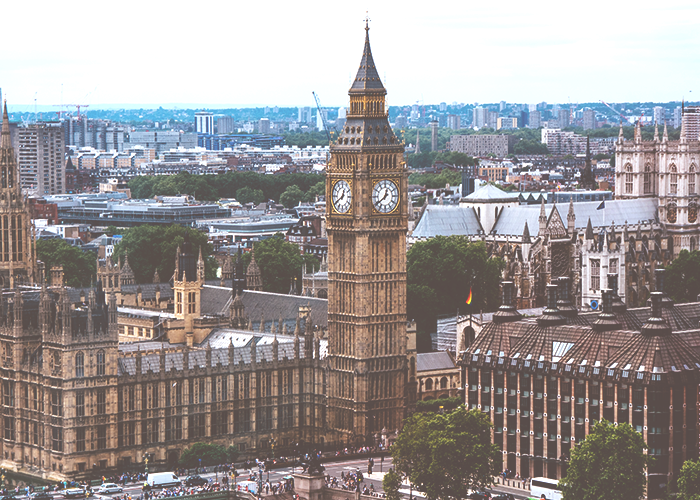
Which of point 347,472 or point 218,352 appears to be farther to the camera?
point 218,352

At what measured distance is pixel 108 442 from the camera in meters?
123

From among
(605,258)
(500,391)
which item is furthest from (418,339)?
(500,391)

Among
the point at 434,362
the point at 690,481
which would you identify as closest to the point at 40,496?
the point at 690,481

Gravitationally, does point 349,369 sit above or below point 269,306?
below

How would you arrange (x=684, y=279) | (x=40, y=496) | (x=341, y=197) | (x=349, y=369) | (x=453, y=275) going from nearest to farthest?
1. (x=40, y=496)
2. (x=341, y=197)
3. (x=349, y=369)
4. (x=453, y=275)
5. (x=684, y=279)

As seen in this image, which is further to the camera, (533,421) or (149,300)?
(149,300)

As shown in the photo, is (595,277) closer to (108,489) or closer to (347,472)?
(347,472)

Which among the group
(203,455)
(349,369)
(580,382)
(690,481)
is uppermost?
(580,382)

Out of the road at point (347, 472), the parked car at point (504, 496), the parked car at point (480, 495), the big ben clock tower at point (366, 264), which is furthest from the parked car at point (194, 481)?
the parked car at point (504, 496)

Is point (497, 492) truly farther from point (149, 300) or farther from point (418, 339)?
point (149, 300)

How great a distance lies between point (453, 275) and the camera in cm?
18138

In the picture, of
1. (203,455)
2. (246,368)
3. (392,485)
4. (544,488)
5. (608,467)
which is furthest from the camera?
(246,368)

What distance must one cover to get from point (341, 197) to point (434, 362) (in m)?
20.2

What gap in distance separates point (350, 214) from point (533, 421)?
21.0m
